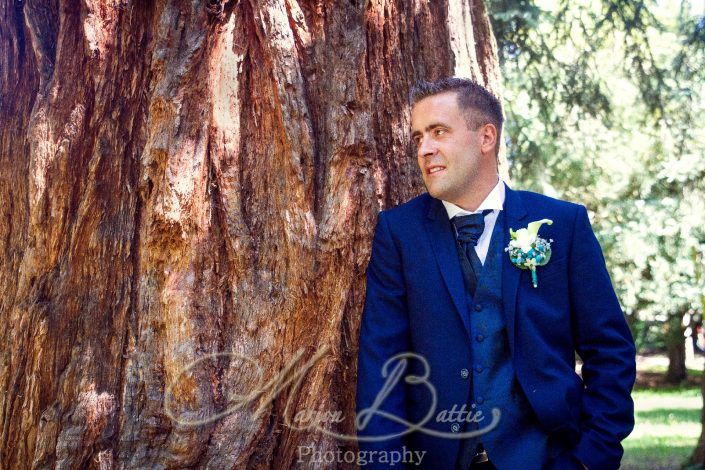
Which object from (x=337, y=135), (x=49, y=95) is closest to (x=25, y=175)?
(x=49, y=95)

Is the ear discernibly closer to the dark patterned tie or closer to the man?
the man

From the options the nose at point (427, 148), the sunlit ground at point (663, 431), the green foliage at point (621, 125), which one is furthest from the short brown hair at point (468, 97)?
the sunlit ground at point (663, 431)

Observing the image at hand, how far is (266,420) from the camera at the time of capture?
129 inches

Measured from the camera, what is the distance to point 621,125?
1342 cm

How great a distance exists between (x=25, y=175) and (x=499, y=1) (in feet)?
19.9

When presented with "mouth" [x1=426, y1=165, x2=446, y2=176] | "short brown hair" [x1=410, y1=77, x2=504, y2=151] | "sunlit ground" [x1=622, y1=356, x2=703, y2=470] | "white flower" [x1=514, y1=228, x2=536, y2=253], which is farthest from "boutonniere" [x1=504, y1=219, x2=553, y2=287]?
"sunlit ground" [x1=622, y1=356, x2=703, y2=470]

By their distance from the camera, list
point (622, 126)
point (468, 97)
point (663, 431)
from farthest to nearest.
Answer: point (622, 126)
point (663, 431)
point (468, 97)

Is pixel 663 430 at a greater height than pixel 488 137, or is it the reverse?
pixel 488 137

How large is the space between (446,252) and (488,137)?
0.54 meters

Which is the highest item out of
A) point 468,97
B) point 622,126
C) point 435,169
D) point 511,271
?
point 622,126

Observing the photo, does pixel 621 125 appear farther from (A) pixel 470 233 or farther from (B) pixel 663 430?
(A) pixel 470 233

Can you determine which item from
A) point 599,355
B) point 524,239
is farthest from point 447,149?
point 599,355

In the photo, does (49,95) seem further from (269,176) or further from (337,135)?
(337,135)

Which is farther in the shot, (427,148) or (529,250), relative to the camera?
(427,148)
